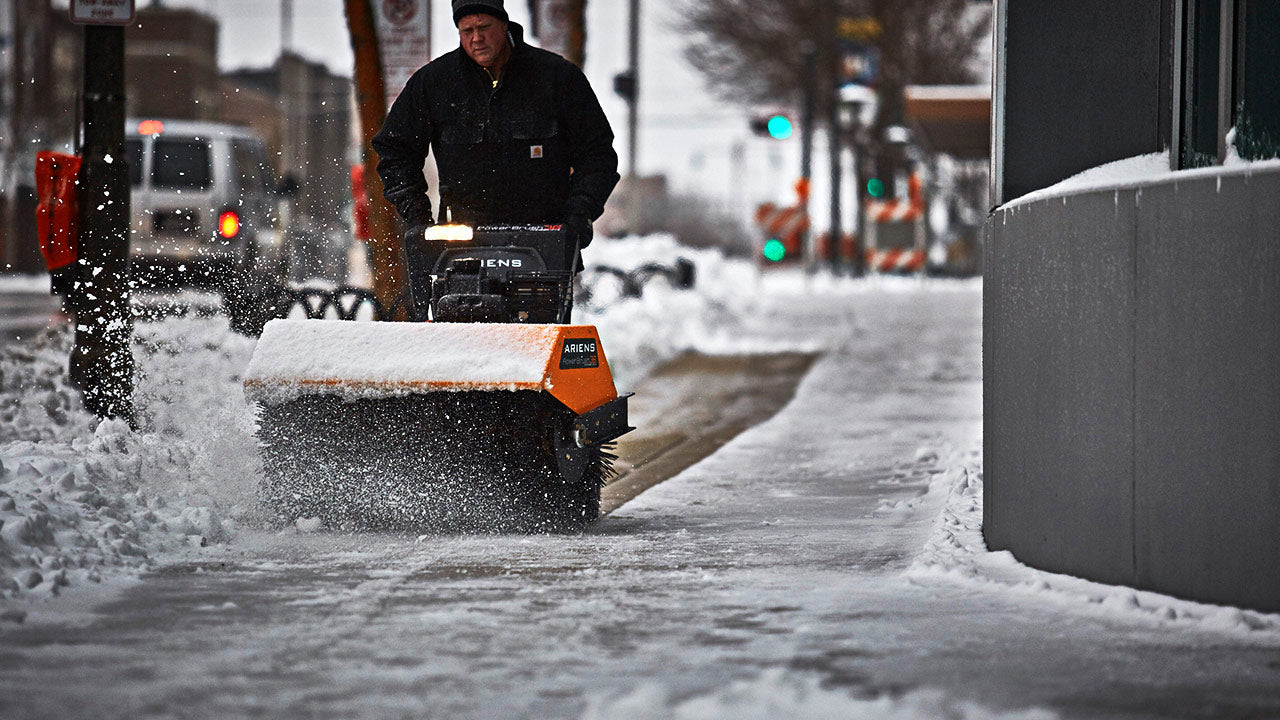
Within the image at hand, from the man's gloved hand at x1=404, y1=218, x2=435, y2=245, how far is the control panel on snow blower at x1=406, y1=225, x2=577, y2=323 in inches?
5.2

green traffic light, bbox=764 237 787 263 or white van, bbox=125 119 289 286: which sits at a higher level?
white van, bbox=125 119 289 286

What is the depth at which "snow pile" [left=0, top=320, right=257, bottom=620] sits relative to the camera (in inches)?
215

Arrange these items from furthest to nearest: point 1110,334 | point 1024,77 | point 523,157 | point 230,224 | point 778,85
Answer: point 778,85, point 230,224, point 523,157, point 1024,77, point 1110,334

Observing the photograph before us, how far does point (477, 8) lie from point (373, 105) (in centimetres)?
571

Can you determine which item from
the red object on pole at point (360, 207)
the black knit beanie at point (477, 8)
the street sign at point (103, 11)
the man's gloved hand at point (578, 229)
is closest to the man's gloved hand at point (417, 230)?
the man's gloved hand at point (578, 229)

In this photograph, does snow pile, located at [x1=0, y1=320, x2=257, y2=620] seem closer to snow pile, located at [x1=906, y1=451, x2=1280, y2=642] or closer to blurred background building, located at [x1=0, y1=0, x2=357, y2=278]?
blurred background building, located at [x1=0, y1=0, x2=357, y2=278]

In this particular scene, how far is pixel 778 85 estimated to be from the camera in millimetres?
48562

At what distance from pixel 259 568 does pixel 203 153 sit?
1524 cm

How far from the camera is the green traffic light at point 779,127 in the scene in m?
30.6

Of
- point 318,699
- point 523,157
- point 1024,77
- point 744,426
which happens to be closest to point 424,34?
point 744,426

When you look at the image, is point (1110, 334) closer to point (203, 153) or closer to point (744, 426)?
point (744, 426)

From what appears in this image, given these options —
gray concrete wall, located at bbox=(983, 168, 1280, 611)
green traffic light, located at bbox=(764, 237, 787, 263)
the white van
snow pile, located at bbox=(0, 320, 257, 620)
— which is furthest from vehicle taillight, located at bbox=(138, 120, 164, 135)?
gray concrete wall, located at bbox=(983, 168, 1280, 611)

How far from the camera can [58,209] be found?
888cm

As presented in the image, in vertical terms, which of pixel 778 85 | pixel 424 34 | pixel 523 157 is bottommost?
pixel 523 157
